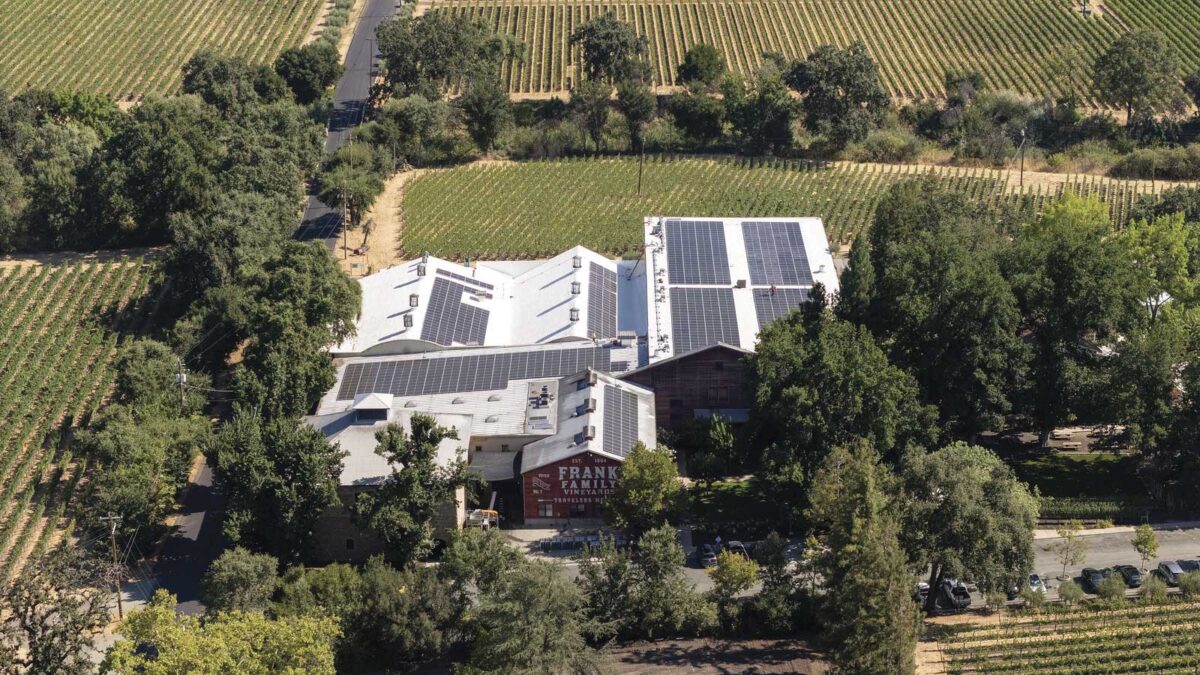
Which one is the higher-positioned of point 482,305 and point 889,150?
point 889,150

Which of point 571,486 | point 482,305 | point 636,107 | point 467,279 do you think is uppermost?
point 636,107

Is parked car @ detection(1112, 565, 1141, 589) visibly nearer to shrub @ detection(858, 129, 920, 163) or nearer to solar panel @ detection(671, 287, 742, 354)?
solar panel @ detection(671, 287, 742, 354)

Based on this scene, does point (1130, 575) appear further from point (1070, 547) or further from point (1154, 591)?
point (1070, 547)

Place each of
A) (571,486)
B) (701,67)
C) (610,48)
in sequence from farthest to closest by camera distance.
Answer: (701,67), (610,48), (571,486)

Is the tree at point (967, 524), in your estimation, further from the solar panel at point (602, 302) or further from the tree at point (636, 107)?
the tree at point (636, 107)

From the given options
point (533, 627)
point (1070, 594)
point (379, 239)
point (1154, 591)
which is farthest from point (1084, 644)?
point (379, 239)

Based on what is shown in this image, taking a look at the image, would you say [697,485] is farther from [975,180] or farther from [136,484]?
[975,180]

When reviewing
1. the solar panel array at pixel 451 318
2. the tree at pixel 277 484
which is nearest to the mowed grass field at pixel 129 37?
the solar panel array at pixel 451 318
